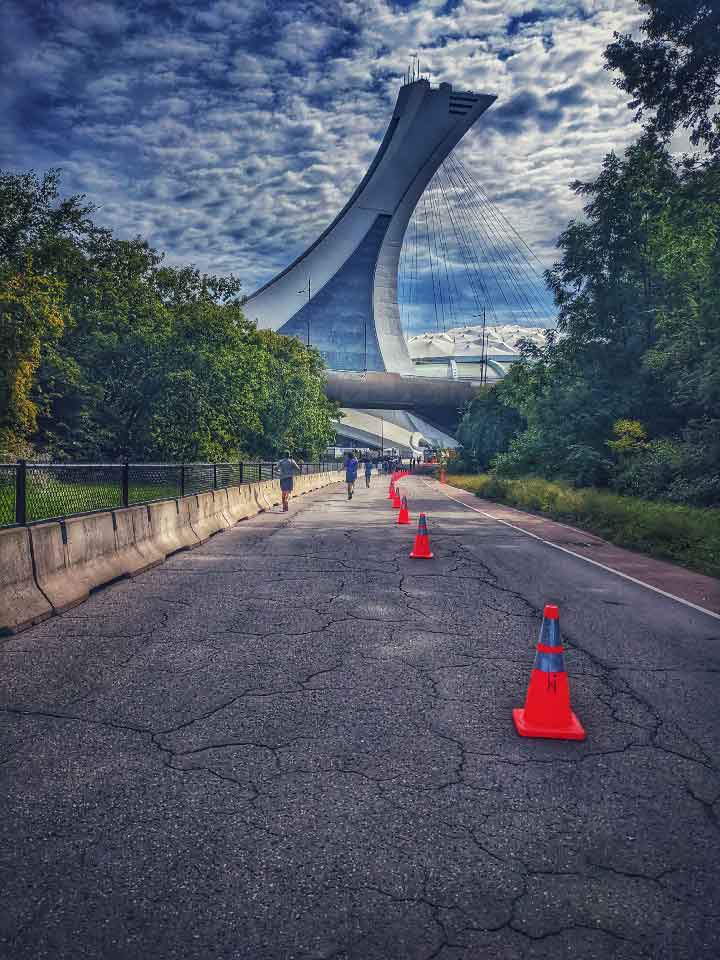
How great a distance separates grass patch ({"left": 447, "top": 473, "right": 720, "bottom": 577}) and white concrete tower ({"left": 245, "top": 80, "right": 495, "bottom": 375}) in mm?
117779

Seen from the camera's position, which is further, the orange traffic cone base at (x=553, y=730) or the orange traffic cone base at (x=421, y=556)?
the orange traffic cone base at (x=421, y=556)

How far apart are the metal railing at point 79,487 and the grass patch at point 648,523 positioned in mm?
9563

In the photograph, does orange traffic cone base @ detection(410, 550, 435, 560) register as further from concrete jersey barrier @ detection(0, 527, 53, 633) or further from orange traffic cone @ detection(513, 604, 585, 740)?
orange traffic cone @ detection(513, 604, 585, 740)

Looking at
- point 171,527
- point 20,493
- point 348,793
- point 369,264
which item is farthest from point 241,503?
point 369,264

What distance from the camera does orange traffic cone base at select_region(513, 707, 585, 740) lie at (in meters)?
4.76

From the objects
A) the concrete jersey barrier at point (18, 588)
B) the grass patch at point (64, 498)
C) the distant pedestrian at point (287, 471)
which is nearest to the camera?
the concrete jersey barrier at point (18, 588)

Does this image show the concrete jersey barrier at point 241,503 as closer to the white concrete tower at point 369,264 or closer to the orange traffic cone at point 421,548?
the orange traffic cone at point 421,548

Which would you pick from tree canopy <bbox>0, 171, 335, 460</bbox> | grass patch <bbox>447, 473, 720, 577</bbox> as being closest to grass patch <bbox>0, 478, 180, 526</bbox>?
grass patch <bbox>447, 473, 720, 577</bbox>

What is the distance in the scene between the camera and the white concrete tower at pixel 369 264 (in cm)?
13650

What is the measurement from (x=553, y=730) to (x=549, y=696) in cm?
20

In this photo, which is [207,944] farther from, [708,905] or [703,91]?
[703,91]

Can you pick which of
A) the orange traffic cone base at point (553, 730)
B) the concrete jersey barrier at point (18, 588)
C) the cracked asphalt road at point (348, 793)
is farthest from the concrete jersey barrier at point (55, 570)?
the orange traffic cone base at point (553, 730)

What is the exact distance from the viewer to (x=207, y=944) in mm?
2650

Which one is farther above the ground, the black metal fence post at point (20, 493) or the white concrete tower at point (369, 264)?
the white concrete tower at point (369, 264)
